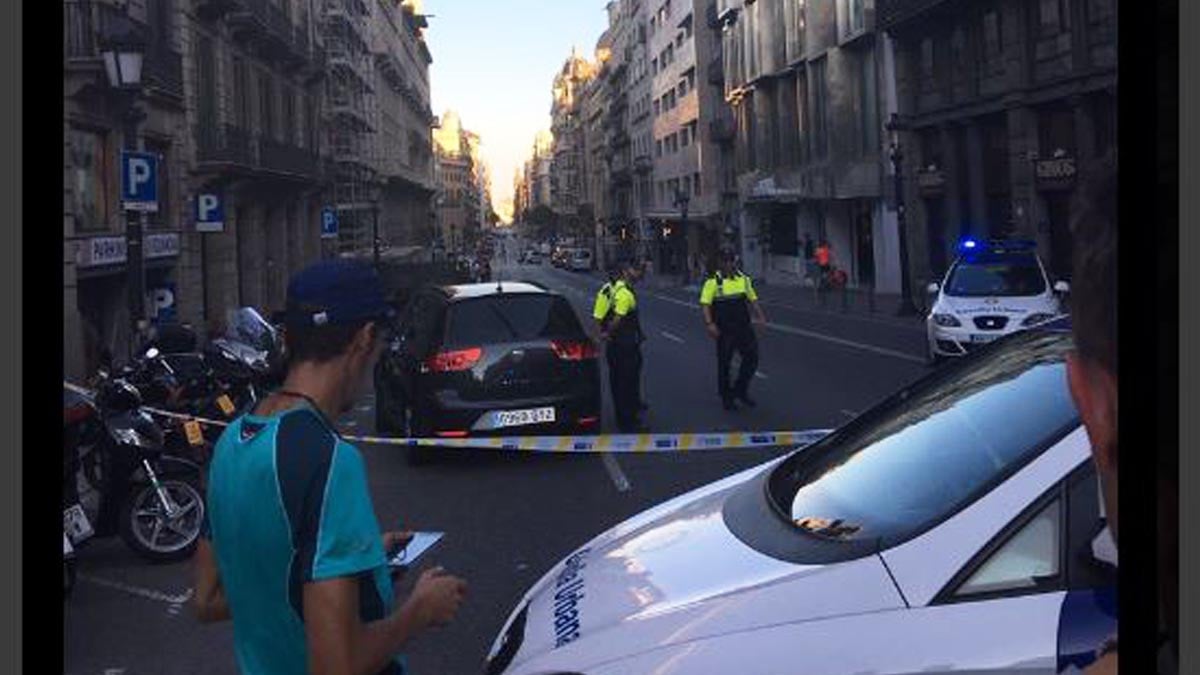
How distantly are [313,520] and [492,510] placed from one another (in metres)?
6.38

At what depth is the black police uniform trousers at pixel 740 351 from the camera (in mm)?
12938

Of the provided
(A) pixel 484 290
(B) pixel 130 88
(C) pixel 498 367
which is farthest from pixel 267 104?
(C) pixel 498 367

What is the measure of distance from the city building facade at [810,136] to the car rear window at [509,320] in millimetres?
25352

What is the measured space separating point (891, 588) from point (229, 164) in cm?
2098

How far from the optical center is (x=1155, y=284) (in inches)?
54.9

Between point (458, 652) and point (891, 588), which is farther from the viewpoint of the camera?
point (458, 652)

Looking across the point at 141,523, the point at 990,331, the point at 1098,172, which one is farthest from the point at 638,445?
the point at 1098,172

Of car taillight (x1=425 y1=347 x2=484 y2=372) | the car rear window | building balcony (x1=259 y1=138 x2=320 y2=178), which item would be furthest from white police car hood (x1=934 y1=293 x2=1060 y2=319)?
building balcony (x1=259 y1=138 x2=320 y2=178)

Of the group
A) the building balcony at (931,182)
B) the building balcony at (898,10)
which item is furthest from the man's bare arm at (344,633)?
the building balcony at (931,182)

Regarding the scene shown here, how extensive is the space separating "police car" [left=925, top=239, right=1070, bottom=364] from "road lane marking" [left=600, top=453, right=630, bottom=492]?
21.7 feet

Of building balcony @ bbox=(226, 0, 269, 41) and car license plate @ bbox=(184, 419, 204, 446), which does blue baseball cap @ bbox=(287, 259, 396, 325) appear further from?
building balcony @ bbox=(226, 0, 269, 41)

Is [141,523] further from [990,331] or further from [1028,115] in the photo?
[1028,115]

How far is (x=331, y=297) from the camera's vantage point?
2328 millimetres

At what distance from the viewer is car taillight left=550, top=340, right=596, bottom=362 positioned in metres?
10.4
